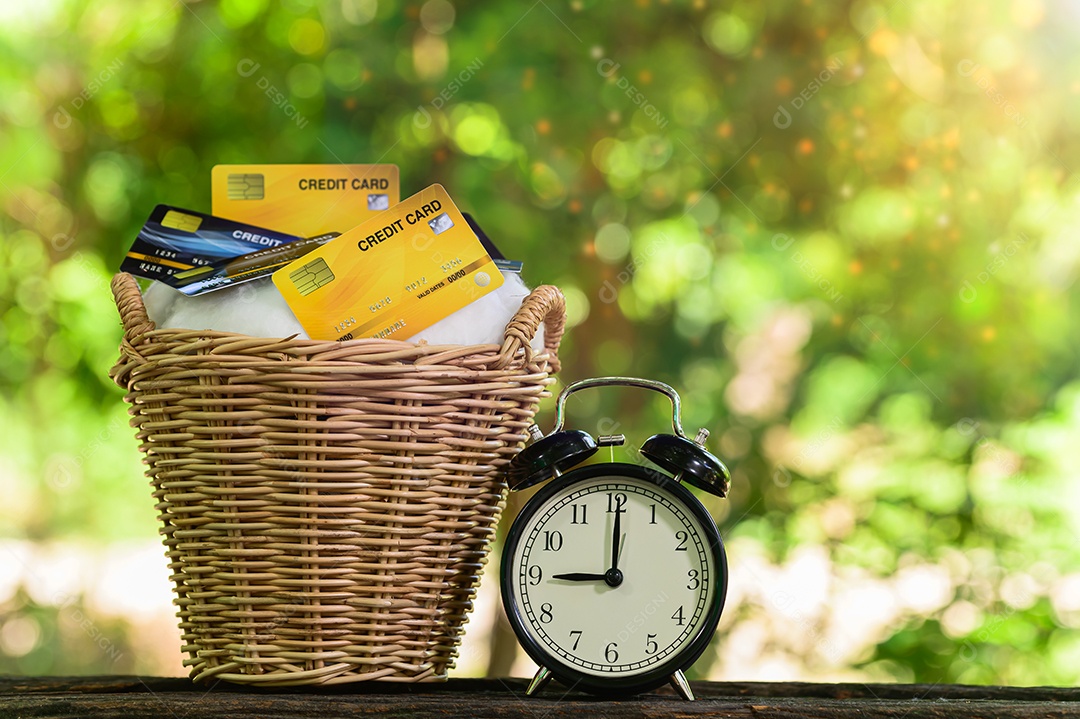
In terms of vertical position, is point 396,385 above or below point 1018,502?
below

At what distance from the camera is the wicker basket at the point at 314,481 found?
0.77 m

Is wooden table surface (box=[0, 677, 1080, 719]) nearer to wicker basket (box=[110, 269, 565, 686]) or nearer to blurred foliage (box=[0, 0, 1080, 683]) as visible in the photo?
wicker basket (box=[110, 269, 565, 686])

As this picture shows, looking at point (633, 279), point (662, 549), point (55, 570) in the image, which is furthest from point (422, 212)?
point (55, 570)

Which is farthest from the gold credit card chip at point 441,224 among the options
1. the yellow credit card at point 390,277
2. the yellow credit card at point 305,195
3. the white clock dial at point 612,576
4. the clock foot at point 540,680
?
the clock foot at point 540,680

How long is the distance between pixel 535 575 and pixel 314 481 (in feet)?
0.66

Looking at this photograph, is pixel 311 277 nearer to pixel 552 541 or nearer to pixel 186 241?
pixel 186 241

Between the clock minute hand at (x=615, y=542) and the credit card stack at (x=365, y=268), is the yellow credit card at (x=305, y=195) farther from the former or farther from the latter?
the clock minute hand at (x=615, y=542)

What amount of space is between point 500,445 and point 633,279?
101cm

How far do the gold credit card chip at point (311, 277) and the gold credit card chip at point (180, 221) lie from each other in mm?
187

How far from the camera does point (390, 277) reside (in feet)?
2.68

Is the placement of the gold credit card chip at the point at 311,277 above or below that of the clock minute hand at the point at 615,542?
above

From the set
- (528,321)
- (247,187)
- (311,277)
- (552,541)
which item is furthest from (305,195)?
(552,541)

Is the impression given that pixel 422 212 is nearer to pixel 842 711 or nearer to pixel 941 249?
pixel 842 711

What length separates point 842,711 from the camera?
750 millimetres
